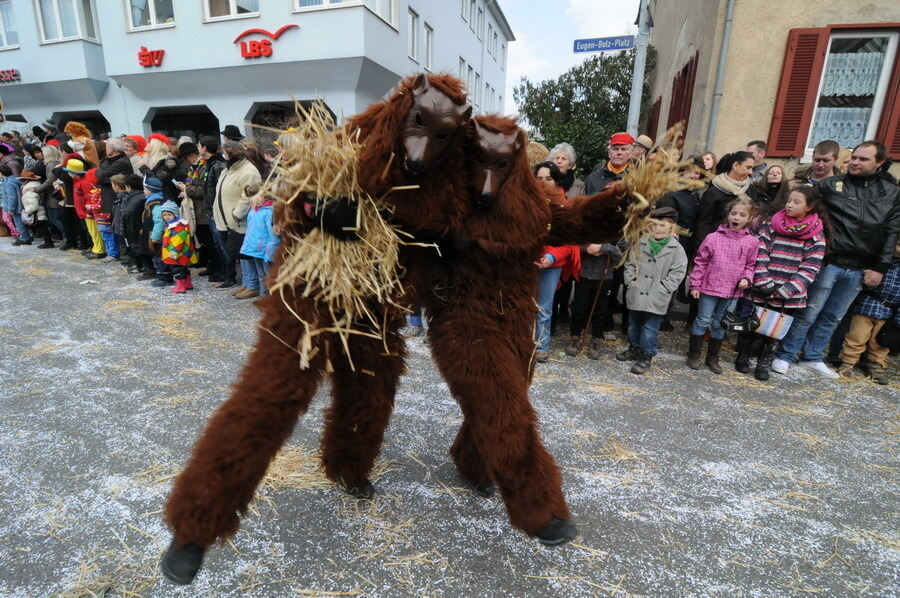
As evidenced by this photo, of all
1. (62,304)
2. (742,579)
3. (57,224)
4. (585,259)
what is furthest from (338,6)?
(742,579)

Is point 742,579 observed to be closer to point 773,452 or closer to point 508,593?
point 508,593

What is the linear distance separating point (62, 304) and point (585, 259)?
265 inches

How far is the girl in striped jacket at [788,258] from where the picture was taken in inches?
176

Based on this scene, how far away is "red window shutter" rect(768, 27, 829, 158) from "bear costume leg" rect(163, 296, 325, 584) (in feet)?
27.3

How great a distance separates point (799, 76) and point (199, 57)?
15157 mm

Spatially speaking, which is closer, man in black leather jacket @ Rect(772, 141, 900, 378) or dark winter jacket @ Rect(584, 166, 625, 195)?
man in black leather jacket @ Rect(772, 141, 900, 378)

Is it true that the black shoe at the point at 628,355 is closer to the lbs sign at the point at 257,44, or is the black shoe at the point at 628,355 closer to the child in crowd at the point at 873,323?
the child in crowd at the point at 873,323

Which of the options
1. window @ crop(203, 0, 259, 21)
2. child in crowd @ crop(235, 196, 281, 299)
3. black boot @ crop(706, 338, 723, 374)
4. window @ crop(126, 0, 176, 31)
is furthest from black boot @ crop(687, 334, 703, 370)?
window @ crop(126, 0, 176, 31)

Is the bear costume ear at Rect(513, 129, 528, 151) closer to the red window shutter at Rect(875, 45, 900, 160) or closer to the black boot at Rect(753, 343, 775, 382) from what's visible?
the black boot at Rect(753, 343, 775, 382)

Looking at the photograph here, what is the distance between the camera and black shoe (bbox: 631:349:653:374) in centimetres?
460

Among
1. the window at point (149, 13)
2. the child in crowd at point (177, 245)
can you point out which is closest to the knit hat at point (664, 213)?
the child in crowd at point (177, 245)

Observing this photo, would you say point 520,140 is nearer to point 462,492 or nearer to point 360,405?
point 360,405

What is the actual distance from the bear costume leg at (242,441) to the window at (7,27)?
2471 centimetres

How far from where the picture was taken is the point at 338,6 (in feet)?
40.0
